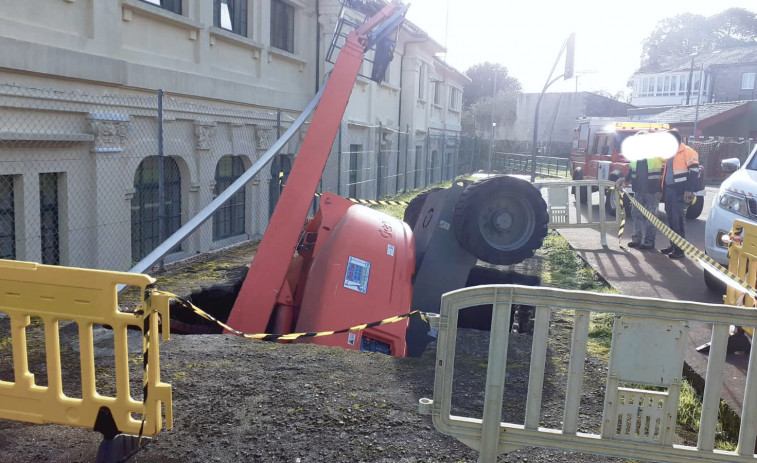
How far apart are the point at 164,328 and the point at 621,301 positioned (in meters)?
2.20

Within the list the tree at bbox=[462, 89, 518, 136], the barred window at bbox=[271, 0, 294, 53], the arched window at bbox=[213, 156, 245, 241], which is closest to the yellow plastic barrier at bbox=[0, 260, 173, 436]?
the arched window at bbox=[213, 156, 245, 241]

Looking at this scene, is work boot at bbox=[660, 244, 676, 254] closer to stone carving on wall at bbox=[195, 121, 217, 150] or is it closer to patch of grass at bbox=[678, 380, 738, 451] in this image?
patch of grass at bbox=[678, 380, 738, 451]

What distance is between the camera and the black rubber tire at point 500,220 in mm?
6020

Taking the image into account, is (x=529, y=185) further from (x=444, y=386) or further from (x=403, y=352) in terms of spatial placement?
(x=444, y=386)

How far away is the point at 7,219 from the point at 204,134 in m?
3.52

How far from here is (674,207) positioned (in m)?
10.1

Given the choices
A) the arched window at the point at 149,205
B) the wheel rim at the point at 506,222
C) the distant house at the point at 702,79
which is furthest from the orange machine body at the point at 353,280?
the distant house at the point at 702,79

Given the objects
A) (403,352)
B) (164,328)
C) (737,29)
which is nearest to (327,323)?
(403,352)

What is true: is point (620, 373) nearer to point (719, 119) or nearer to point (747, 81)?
point (719, 119)

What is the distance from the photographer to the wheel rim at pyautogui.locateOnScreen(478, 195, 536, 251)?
614 cm

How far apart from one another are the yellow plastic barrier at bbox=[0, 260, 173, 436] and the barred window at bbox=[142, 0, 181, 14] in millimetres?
6395

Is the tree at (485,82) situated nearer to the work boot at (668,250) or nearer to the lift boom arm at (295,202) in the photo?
the work boot at (668,250)

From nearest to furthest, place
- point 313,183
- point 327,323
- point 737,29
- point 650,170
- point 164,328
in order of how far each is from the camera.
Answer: point 164,328 < point 327,323 < point 313,183 < point 650,170 < point 737,29

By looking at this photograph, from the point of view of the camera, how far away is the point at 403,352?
518 cm
